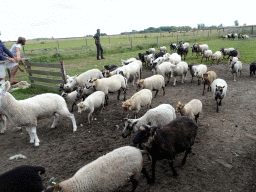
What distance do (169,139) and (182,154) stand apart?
1238mm

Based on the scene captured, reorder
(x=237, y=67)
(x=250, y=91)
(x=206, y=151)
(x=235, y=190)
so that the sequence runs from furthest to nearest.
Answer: (x=237, y=67)
(x=250, y=91)
(x=206, y=151)
(x=235, y=190)

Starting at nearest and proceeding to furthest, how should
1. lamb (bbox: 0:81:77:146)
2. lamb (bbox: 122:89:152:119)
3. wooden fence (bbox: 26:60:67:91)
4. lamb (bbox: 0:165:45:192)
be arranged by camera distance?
1. lamb (bbox: 0:165:45:192)
2. lamb (bbox: 0:81:77:146)
3. lamb (bbox: 122:89:152:119)
4. wooden fence (bbox: 26:60:67:91)

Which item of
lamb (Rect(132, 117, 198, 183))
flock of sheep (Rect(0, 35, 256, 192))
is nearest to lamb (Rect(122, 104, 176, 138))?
flock of sheep (Rect(0, 35, 256, 192))

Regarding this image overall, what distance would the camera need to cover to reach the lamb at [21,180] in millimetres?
3021

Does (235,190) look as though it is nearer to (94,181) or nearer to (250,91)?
→ (94,181)

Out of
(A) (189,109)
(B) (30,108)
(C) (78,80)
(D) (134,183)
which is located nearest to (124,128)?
(D) (134,183)

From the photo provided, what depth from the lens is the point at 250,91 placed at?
9.03m

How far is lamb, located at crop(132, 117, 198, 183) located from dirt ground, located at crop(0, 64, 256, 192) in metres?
0.41

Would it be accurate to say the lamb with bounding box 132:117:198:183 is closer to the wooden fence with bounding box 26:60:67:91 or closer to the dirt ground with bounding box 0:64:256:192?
the dirt ground with bounding box 0:64:256:192

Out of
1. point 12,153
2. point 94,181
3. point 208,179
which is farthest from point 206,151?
point 12,153

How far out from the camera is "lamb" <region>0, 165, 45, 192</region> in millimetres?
3021

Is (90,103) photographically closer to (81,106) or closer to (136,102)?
(81,106)

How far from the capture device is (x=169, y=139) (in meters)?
3.89

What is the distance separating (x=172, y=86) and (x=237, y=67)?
4.28 meters
